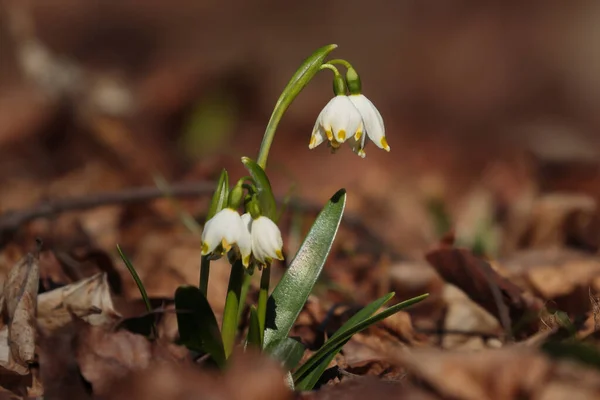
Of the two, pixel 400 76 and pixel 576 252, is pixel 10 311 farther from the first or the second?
pixel 400 76

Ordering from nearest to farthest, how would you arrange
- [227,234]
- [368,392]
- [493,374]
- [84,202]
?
[493,374]
[368,392]
[227,234]
[84,202]

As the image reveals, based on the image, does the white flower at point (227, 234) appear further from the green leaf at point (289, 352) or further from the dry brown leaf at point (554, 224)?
the dry brown leaf at point (554, 224)

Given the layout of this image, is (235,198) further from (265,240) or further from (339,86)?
(339,86)

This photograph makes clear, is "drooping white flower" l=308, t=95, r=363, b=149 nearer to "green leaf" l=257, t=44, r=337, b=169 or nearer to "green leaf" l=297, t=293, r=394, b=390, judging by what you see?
"green leaf" l=257, t=44, r=337, b=169

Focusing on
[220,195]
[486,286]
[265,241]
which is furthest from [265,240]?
[486,286]

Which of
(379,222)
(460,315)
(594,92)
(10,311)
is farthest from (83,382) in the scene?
(594,92)

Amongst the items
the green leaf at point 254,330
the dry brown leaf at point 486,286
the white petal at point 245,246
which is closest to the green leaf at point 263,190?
the white petal at point 245,246

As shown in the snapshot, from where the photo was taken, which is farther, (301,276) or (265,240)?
(301,276)

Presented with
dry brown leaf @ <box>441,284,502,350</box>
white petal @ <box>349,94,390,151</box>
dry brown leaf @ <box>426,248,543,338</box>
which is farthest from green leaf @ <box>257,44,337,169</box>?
dry brown leaf @ <box>441,284,502,350</box>
